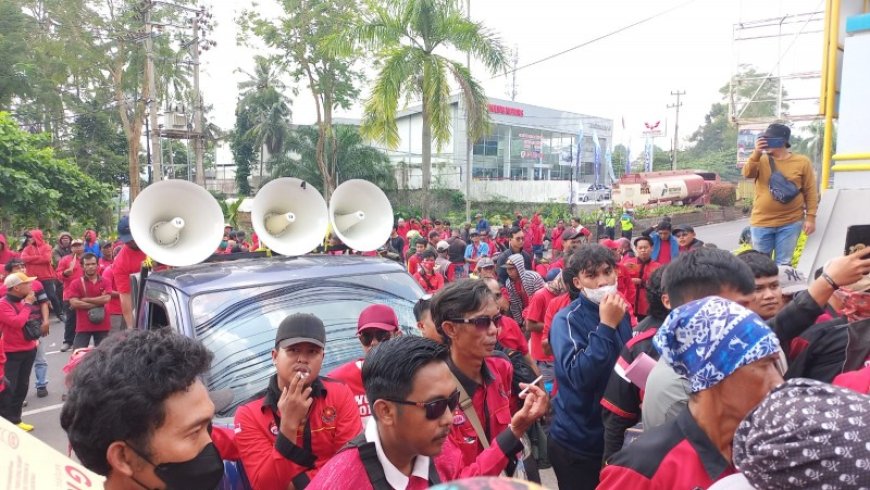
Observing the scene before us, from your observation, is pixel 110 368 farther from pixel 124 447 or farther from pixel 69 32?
pixel 69 32

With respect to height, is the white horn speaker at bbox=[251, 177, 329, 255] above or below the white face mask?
above

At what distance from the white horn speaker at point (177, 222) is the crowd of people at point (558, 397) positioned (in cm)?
194

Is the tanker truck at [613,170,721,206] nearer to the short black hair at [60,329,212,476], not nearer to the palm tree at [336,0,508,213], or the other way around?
the palm tree at [336,0,508,213]

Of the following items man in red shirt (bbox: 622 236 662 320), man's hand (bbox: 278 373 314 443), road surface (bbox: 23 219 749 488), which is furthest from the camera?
man in red shirt (bbox: 622 236 662 320)

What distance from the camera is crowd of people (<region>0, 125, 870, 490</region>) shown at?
1567mm

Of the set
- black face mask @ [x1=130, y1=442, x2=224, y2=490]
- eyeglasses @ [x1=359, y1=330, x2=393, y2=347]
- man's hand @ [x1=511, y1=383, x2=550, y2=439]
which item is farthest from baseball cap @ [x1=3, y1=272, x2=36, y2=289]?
man's hand @ [x1=511, y1=383, x2=550, y2=439]

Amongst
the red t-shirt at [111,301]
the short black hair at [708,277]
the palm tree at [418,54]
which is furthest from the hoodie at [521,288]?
the palm tree at [418,54]

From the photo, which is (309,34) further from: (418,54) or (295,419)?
(295,419)

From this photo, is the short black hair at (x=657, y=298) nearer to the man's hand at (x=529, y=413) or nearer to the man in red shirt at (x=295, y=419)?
the man's hand at (x=529, y=413)

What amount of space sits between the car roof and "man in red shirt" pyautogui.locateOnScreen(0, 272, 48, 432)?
2.89m

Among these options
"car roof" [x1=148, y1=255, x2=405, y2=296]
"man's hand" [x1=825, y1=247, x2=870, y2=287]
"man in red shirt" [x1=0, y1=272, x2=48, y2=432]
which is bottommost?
"man in red shirt" [x1=0, y1=272, x2=48, y2=432]

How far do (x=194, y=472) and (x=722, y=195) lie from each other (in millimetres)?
42338

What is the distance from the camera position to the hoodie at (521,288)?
22.1 feet

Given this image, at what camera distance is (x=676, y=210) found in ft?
108
